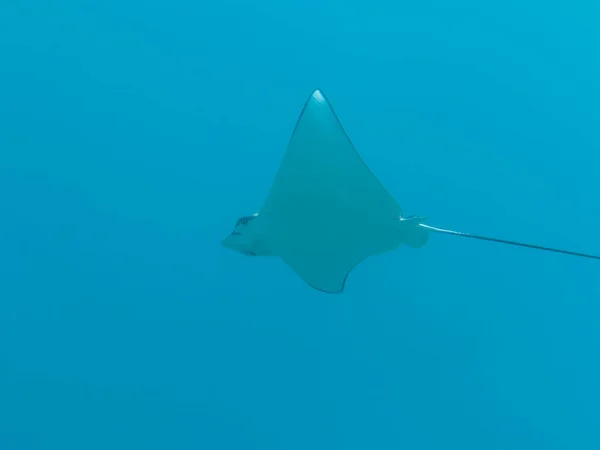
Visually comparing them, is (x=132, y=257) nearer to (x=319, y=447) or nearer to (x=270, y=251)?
(x=319, y=447)

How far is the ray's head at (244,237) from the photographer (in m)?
4.07

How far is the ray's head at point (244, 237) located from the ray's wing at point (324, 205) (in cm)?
14

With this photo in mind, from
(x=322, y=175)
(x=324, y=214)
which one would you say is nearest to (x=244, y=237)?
(x=324, y=214)

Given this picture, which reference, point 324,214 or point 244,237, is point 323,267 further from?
point 244,237

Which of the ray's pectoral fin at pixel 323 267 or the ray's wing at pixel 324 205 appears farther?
the ray's pectoral fin at pixel 323 267

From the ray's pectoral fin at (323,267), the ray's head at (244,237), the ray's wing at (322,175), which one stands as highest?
the ray's wing at (322,175)

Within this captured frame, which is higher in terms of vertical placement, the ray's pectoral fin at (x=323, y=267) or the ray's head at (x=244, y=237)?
the ray's head at (x=244, y=237)

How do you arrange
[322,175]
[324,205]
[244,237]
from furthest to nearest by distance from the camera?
[244,237] → [324,205] → [322,175]

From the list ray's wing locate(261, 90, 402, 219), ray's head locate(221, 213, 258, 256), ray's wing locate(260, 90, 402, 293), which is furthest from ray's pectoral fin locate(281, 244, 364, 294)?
ray's wing locate(261, 90, 402, 219)

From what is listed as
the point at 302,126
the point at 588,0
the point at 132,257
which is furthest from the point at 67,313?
the point at 588,0

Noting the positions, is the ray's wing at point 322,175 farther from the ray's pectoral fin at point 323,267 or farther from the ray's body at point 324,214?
the ray's pectoral fin at point 323,267

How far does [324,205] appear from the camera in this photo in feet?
13.0

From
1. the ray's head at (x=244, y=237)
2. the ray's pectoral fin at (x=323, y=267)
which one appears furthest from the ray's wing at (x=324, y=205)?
the ray's head at (x=244, y=237)

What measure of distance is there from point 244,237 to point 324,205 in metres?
0.62
